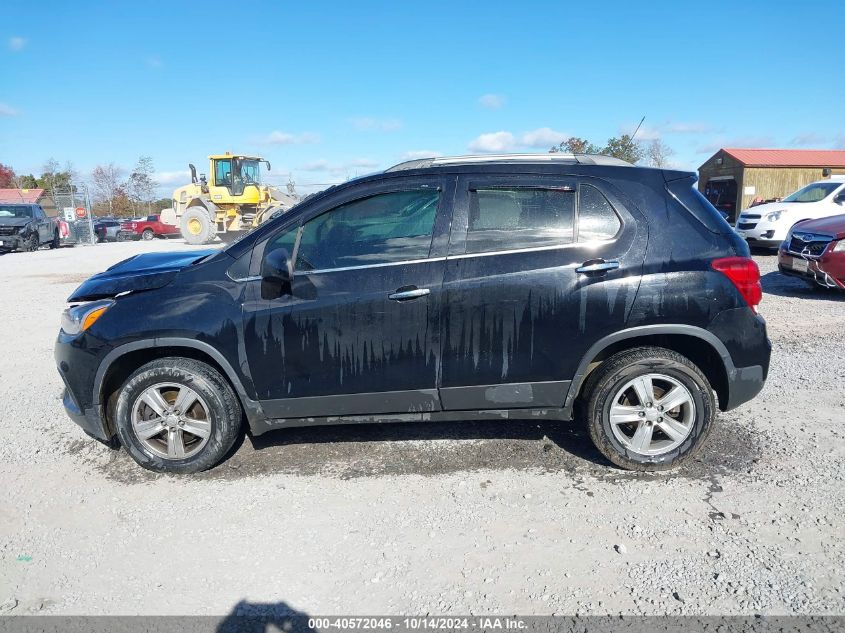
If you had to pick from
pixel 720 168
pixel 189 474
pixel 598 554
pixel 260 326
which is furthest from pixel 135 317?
pixel 720 168

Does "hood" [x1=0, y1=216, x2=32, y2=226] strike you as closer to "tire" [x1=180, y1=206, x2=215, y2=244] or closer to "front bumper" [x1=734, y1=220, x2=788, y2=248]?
"tire" [x1=180, y1=206, x2=215, y2=244]

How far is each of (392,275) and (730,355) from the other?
6.88 feet

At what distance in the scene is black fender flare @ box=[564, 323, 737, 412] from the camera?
3.48m

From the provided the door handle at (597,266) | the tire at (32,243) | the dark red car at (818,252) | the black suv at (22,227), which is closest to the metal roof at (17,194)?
the black suv at (22,227)

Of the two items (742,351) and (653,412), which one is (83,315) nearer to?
(653,412)

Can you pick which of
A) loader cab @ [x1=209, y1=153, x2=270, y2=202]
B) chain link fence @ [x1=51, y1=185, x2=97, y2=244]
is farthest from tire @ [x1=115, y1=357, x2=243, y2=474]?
chain link fence @ [x1=51, y1=185, x2=97, y2=244]

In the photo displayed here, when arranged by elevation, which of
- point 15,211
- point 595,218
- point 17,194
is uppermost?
point 17,194

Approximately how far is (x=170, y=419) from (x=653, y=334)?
301 centimetres

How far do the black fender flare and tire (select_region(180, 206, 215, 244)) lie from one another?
21815 millimetres

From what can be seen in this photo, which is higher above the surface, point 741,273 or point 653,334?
point 741,273

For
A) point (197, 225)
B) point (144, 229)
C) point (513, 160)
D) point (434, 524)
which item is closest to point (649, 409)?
point (434, 524)

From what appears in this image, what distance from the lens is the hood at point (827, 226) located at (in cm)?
823

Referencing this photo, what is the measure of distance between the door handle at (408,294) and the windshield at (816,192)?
14.3m

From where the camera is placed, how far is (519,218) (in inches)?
140
